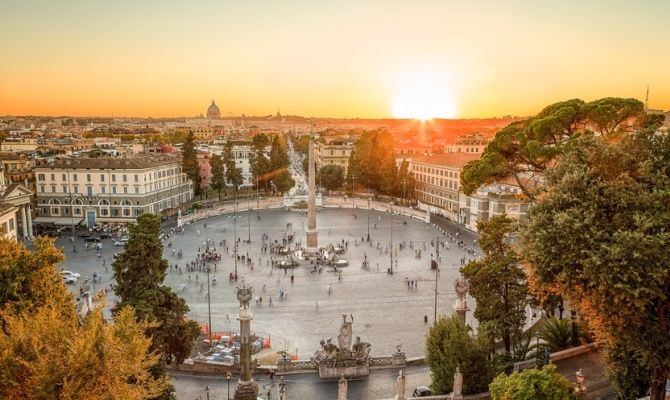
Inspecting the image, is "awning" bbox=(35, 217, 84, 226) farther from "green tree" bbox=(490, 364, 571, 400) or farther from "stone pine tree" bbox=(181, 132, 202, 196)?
"green tree" bbox=(490, 364, 571, 400)

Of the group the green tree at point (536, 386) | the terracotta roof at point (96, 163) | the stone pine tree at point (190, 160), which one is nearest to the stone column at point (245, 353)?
the green tree at point (536, 386)

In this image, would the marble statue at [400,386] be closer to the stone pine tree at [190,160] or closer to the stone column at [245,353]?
the stone column at [245,353]

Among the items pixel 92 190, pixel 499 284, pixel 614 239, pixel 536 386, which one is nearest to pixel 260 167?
pixel 92 190

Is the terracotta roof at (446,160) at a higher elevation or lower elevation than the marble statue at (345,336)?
higher

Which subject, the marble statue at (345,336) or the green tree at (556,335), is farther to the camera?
the marble statue at (345,336)

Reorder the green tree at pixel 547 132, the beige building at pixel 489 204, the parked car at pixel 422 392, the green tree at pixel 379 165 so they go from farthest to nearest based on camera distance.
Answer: the green tree at pixel 379 165 < the beige building at pixel 489 204 < the green tree at pixel 547 132 < the parked car at pixel 422 392
